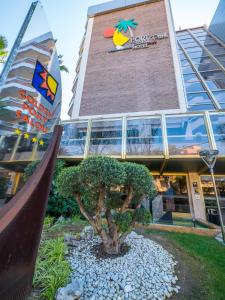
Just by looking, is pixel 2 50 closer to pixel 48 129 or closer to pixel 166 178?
pixel 48 129

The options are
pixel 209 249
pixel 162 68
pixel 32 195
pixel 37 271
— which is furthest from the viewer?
pixel 162 68

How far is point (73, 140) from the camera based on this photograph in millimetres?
9711

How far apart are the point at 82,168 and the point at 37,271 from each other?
2.27m

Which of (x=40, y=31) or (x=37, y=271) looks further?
(x=37, y=271)

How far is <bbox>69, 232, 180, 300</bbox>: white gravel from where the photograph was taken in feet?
9.57

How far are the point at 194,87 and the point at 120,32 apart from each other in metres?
9.32

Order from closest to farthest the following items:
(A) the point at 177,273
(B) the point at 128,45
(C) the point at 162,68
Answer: (A) the point at 177,273, (C) the point at 162,68, (B) the point at 128,45

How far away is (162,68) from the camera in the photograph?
1257 centimetres

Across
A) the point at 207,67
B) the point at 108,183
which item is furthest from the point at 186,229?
the point at 207,67

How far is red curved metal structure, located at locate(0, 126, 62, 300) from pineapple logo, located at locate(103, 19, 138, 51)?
15.9 meters

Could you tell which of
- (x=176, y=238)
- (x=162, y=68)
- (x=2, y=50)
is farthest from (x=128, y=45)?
(x=176, y=238)

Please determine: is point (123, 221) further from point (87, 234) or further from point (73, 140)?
point (73, 140)

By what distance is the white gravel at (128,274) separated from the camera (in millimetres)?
2918

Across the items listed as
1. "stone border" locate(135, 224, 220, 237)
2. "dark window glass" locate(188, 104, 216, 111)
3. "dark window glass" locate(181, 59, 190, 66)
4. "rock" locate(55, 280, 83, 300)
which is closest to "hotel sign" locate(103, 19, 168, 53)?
"dark window glass" locate(181, 59, 190, 66)
